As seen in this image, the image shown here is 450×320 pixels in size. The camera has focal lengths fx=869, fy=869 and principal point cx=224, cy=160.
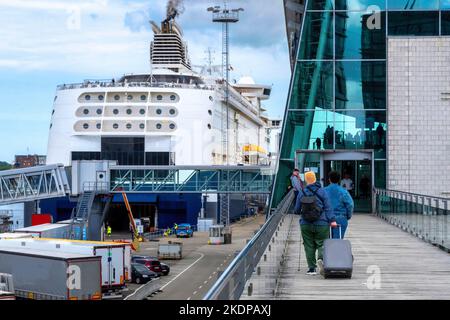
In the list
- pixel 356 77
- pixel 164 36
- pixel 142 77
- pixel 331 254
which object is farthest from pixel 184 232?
pixel 331 254

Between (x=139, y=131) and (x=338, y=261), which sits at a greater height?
(x=139, y=131)

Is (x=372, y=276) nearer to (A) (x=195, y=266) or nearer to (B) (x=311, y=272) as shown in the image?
(B) (x=311, y=272)

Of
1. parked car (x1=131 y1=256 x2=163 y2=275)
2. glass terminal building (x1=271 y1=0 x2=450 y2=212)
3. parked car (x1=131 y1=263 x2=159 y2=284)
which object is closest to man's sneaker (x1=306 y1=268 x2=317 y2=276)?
glass terminal building (x1=271 y1=0 x2=450 y2=212)

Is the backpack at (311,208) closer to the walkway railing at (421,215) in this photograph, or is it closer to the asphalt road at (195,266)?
the walkway railing at (421,215)

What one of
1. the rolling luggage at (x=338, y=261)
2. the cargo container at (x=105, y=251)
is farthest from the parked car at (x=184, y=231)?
the rolling luggage at (x=338, y=261)

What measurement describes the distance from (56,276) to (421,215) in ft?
55.2

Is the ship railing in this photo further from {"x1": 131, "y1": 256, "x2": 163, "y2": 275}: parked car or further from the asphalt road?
{"x1": 131, "y1": 256, "x2": 163, "y2": 275}: parked car

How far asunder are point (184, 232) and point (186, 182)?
9858 mm

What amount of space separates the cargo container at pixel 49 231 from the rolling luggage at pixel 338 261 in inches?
1265

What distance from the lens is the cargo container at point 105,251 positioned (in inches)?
1377

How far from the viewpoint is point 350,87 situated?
96.7ft

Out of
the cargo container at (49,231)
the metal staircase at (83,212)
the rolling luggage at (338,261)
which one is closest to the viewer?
the rolling luggage at (338,261)

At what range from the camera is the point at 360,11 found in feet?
97.0

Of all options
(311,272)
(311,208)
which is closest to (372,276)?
(311,272)
